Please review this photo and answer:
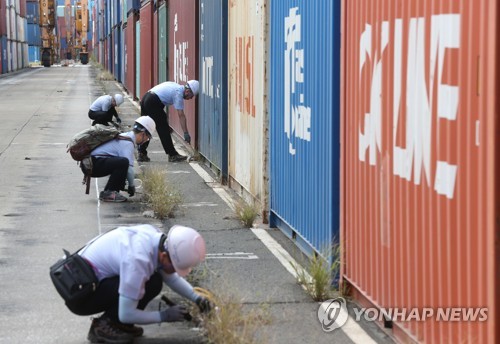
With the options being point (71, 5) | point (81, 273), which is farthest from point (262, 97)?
point (71, 5)

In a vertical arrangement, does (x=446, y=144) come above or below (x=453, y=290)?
above

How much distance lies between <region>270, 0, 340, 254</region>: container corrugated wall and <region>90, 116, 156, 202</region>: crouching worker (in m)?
2.53

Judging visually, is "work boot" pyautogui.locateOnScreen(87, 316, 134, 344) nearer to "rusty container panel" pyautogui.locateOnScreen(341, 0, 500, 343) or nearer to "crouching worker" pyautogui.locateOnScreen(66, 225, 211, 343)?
"crouching worker" pyautogui.locateOnScreen(66, 225, 211, 343)

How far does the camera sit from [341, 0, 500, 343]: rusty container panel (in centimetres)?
502

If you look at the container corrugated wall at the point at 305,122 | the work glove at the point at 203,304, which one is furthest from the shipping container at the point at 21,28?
the work glove at the point at 203,304

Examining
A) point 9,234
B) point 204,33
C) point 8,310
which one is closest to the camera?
point 8,310

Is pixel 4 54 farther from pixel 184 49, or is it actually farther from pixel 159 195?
pixel 159 195

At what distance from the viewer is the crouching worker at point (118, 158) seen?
13.3 meters

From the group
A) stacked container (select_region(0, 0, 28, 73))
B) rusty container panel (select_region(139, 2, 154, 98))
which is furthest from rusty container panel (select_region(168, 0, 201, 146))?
stacked container (select_region(0, 0, 28, 73))

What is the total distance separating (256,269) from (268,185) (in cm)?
250

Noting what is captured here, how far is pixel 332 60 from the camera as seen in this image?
8.27 m

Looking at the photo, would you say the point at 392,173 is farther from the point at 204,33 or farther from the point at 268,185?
the point at 204,33

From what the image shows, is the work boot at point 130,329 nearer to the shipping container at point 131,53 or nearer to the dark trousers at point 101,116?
the dark trousers at point 101,116

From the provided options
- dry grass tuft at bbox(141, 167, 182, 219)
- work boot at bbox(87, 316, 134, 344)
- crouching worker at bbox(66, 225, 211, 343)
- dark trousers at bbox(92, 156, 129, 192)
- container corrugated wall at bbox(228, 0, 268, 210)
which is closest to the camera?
crouching worker at bbox(66, 225, 211, 343)
